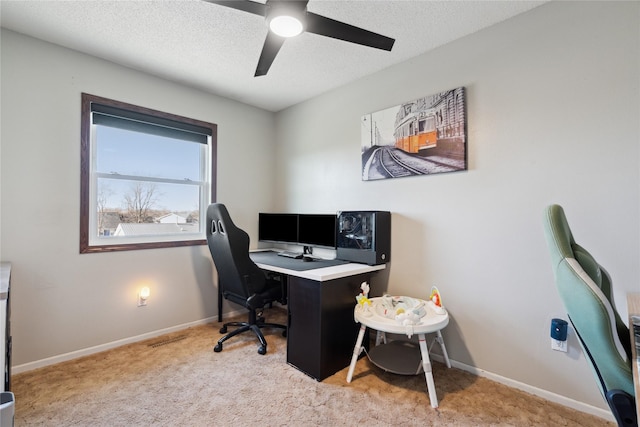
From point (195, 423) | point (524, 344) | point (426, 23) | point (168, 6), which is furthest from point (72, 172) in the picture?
point (524, 344)

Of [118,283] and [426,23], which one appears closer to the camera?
[426,23]

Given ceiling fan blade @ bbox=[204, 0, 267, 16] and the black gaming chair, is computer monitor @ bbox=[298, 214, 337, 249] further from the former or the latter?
ceiling fan blade @ bbox=[204, 0, 267, 16]

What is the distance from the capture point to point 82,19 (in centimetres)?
196

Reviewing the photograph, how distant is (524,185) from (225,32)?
226cm

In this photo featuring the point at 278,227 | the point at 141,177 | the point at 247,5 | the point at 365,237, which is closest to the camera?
the point at 247,5

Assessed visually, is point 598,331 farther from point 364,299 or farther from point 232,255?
point 232,255

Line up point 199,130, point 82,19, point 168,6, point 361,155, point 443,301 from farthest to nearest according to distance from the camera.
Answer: point 199,130, point 361,155, point 443,301, point 82,19, point 168,6

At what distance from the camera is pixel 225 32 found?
2084 mm

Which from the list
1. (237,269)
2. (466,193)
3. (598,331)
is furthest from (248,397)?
(466,193)

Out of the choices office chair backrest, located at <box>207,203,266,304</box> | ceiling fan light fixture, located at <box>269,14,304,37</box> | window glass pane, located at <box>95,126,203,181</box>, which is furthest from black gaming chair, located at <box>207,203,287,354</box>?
ceiling fan light fixture, located at <box>269,14,304,37</box>

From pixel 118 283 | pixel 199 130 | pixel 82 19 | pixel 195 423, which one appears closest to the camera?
pixel 195 423

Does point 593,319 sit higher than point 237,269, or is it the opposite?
point 593,319

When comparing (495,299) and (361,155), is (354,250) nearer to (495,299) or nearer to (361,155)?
(361,155)

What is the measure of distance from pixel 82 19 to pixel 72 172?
3.57ft
